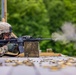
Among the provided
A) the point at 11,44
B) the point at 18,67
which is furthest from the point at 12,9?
the point at 18,67

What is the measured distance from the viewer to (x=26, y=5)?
3281 centimetres

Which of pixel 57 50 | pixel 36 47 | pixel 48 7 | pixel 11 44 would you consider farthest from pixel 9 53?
pixel 48 7

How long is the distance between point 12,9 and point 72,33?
28.9 metres

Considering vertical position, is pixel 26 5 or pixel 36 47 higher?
pixel 26 5

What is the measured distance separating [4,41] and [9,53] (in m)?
0.39

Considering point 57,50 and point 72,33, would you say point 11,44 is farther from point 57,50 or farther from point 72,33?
point 57,50

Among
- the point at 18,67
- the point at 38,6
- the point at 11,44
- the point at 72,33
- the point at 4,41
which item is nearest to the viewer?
the point at 18,67

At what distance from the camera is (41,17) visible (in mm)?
34500

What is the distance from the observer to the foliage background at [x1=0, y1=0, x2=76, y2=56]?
32438 millimetres

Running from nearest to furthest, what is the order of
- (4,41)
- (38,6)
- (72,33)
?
(72,33), (4,41), (38,6)

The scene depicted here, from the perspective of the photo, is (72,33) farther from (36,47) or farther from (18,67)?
(18,67)

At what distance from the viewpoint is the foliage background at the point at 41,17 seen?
106 ft

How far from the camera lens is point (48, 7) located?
122 feet

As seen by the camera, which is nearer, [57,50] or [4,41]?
[4,41]
